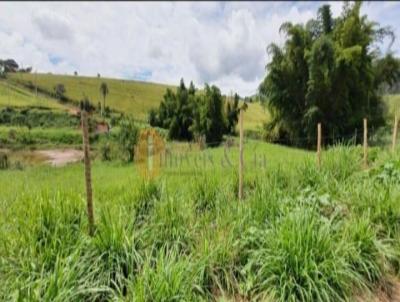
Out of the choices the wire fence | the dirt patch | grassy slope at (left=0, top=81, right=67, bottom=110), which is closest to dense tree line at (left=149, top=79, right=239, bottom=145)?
the wire fence

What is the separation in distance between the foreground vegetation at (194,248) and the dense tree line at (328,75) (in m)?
15.8

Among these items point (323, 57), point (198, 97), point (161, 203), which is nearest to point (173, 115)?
point (198, 97)

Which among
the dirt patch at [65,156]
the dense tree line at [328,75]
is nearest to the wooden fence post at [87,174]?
the dirt patch at [65,156]

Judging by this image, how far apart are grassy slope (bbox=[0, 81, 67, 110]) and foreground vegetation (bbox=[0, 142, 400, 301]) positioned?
150 cm

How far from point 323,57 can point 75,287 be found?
18.4 m

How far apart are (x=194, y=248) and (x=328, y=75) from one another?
56.8ft

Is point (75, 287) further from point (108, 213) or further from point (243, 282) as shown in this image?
point (243, 282)

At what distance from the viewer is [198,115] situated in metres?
30.3

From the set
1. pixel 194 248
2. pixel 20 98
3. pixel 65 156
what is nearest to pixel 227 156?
pixel 20 98

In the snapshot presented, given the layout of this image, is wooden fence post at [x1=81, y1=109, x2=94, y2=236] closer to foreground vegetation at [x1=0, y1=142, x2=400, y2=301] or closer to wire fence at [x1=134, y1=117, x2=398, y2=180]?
foreground vegetation at [x1=0, y1=142, x2=400, y2=301]

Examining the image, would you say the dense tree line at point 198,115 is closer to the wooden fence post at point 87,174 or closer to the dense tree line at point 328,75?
the dense tree line at point 328,75

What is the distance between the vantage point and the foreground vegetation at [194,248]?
278 centimetres

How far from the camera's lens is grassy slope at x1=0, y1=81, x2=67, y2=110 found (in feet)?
16.5

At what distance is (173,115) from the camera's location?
104 ft
